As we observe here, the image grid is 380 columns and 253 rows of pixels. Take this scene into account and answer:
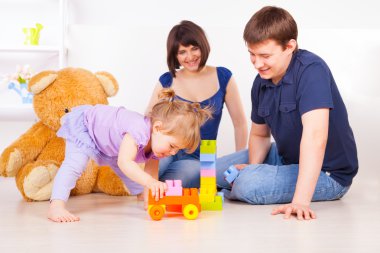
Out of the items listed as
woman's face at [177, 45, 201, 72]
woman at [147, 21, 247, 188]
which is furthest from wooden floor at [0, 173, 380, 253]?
woman's face at [177, 45, 201, 72]

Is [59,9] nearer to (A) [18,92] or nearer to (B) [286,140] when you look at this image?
(A) [18,92]

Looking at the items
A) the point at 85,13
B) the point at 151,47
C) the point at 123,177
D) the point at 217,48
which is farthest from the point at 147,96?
the point at 123,177

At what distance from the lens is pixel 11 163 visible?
182cm

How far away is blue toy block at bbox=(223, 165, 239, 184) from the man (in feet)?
0.07

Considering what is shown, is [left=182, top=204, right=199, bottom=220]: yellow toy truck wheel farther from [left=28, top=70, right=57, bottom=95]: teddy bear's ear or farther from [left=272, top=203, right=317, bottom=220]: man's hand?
[left=28, top=70, right=57, bottom=95]: teddy bear's ear

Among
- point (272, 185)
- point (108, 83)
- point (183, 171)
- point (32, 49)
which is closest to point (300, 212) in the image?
point (272, 185)

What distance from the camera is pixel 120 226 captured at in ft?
4.54

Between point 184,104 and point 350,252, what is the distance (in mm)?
602

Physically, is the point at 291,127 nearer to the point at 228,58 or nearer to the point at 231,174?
the point at 231,174

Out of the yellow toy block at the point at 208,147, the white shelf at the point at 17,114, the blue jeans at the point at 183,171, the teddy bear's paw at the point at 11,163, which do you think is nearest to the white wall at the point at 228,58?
the white shelf at the point at 17,114

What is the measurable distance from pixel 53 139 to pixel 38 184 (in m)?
0.22

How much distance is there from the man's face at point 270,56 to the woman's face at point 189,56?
0.45 meters

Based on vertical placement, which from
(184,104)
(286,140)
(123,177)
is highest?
(184,104)

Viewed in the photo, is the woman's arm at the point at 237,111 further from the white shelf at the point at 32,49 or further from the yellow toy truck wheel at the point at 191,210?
the white shelf at the point at 32,49
